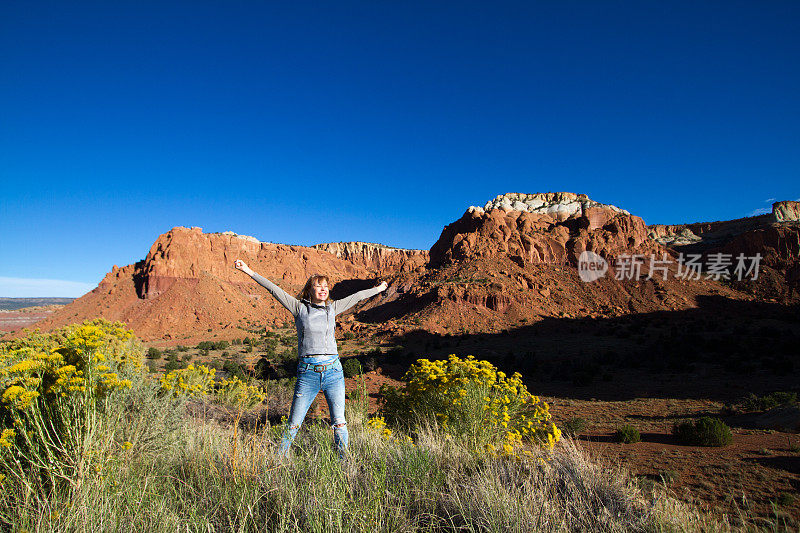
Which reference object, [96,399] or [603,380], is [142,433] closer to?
[96,399]

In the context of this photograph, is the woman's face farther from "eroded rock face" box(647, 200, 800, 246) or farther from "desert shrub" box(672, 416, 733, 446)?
"eroded rock face" box(647, 200, 800, 246)

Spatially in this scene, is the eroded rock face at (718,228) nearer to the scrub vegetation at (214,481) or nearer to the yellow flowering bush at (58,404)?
the scrub vegetation at (214,481)

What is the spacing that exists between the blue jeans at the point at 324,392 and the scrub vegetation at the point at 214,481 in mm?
344

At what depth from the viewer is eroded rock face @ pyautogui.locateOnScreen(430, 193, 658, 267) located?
2042 inches

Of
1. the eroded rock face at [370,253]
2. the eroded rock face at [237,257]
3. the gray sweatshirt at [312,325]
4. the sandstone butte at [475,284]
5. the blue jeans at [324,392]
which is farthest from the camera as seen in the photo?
the eroded rock face at [370,253]

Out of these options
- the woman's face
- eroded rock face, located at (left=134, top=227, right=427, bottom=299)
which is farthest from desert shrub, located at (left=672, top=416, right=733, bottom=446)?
eroded rock face, located at (left=134, top=227, right=427, bottom=299)

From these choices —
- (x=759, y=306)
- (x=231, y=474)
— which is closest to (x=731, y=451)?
(x=231, y=474)

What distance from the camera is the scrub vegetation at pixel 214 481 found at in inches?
90.0

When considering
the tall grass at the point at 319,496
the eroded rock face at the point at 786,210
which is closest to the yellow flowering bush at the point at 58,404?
the tall grass at the point at 319,496

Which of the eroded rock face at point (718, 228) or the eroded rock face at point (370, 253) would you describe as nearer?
the eroded rock face at point (718, 228)

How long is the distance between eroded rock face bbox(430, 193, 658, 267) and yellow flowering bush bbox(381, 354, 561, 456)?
46083 mm

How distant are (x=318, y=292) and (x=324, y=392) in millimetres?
1037

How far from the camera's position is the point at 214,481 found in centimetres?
269

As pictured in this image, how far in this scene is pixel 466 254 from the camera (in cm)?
5141
